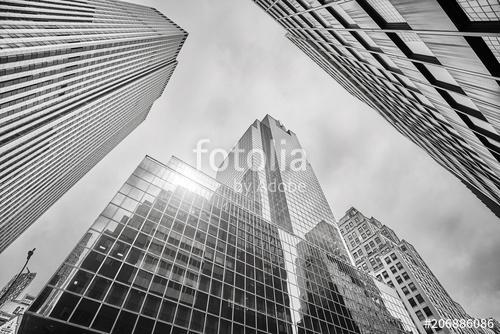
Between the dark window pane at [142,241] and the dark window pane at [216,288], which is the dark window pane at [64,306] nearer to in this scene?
the dark window pane at [142,241]

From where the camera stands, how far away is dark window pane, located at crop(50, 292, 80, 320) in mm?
16000

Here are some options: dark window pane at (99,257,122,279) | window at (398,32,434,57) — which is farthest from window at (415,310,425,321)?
window at (398,32,434,57)

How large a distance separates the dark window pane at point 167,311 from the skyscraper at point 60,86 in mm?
49270

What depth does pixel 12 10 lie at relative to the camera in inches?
1697

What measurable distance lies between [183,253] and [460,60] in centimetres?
2657

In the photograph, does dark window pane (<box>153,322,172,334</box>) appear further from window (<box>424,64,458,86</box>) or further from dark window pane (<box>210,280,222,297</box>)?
window (<box>424,64,458,86</box>)

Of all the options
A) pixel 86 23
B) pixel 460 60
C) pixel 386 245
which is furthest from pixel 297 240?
pixel 86 23

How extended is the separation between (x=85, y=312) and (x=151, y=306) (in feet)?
15.5

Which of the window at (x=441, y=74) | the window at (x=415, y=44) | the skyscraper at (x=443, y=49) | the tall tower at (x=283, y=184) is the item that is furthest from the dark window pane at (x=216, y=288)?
the window at (x=415, y=44)

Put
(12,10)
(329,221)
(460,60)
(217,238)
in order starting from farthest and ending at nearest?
(329,221), (12,10), (217,238), (460,60)

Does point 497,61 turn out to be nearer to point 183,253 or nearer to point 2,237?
point 183,253

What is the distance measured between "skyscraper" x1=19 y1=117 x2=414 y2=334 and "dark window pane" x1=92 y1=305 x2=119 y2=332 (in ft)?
0.22

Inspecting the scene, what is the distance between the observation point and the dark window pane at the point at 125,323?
57.2 ft

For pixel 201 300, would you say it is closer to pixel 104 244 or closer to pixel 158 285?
pixel 158 285
